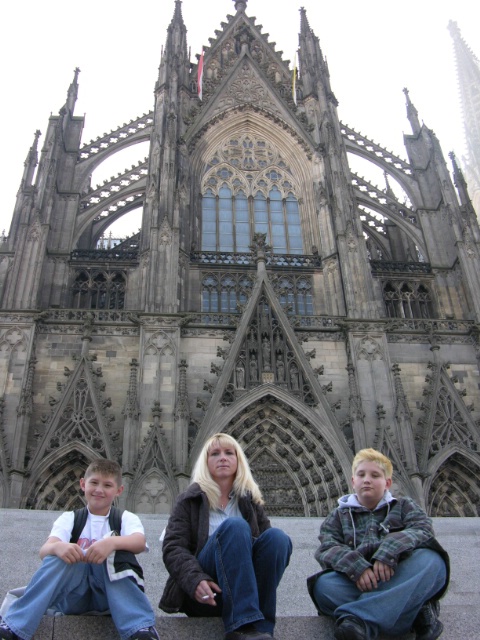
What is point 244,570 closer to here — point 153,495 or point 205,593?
point 205,593

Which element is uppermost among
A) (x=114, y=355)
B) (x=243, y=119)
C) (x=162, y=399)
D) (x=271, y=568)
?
(x=243, y=119)

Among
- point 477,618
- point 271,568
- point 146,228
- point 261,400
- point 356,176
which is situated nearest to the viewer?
point 271,568

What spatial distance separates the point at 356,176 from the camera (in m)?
24.5

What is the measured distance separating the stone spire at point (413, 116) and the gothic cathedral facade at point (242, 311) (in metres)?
0.29

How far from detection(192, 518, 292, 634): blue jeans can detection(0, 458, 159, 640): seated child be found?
0.46 meters

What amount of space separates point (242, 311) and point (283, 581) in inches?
486

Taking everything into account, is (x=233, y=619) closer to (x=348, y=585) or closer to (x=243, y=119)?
(x=348, y=585)

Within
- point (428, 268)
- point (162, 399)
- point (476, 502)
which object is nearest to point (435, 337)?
point (428, 268)

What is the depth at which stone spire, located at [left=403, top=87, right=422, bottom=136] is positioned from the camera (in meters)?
25.5

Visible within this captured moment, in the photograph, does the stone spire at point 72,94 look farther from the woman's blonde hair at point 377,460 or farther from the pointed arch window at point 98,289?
the woman's blonde hair at point 377,460

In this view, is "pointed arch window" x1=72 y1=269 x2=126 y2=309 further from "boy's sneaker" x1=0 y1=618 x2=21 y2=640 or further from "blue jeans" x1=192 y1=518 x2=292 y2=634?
"boy's sneaker" x1=0 y1=618 x2=21 y2=640

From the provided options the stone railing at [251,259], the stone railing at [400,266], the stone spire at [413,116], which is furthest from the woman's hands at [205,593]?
the stone spire at [413,116]

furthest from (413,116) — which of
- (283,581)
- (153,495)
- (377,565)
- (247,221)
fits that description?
(377,565)

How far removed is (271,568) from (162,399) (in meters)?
12.2
